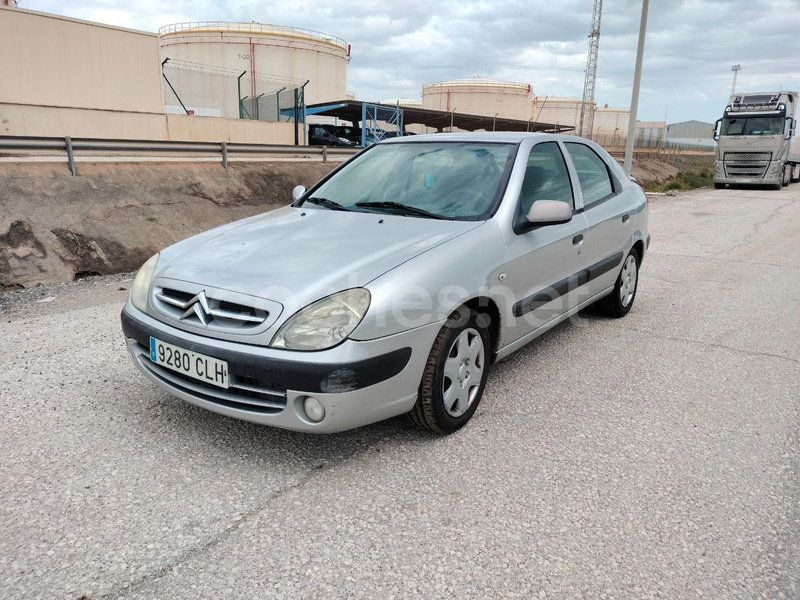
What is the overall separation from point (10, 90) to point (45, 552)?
17707 mm

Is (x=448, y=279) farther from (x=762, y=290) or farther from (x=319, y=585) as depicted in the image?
(x=762, y=290)

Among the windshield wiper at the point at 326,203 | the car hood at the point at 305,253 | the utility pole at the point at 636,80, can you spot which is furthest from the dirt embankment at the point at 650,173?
the car hood at the point at 305,253

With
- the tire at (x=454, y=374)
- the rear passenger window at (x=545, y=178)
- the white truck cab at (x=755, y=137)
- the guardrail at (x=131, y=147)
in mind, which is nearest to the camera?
the tire at (x=454, y=374)

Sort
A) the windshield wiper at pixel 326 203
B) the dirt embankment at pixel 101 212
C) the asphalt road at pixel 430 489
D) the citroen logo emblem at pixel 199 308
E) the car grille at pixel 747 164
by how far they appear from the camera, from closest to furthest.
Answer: the asphalt road at pixel 430 489, the citroen logo emblem at pixel 199 308, the windshield wiper at pixel 326 203, the dirt embankment at pixel 101 212, the car grille at pixel 747 164

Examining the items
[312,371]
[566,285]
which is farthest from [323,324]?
[566,285]

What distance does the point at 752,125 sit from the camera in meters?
23.6

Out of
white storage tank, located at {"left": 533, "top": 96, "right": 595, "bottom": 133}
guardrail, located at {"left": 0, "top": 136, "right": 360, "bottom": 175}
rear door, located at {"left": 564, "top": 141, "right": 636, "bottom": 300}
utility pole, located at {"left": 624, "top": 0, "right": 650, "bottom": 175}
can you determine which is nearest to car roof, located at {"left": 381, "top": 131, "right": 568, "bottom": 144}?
rear door, located at {"left": 564, "top": 141, "right": 636, "bottom": 300}

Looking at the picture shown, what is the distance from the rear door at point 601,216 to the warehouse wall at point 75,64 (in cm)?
1564

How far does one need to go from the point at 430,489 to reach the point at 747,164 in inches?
1022

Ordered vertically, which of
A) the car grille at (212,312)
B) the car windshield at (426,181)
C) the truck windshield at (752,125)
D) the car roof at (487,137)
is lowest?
the car grille at (212,312)

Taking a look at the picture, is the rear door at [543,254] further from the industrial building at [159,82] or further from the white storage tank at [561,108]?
the white storage tank at [561,108]

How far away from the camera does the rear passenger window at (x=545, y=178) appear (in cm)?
367

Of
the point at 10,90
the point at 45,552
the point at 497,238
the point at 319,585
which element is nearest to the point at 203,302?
the point at 45,552

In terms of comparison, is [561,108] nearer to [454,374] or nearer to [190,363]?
[454,374]
